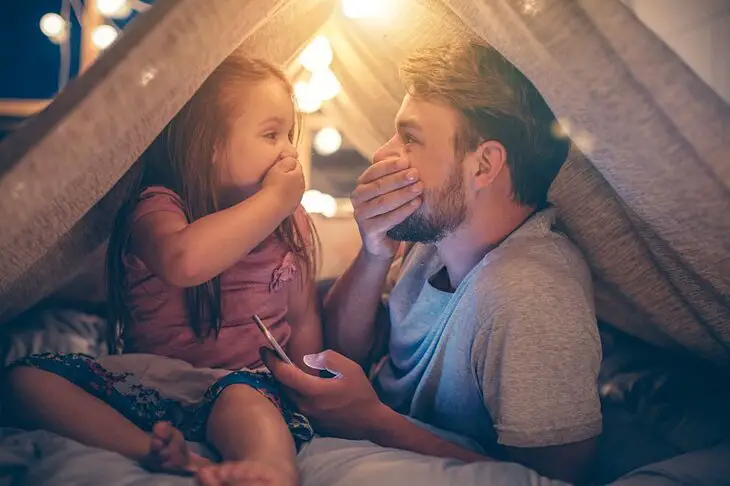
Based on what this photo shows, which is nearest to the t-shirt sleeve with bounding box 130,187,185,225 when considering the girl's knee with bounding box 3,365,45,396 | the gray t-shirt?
the girl's knee with bounding box 3,365,45,396

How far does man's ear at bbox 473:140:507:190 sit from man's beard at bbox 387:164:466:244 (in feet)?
0.11

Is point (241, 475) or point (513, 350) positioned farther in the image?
point (513, 350)

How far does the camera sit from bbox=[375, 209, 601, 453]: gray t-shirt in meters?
0.78

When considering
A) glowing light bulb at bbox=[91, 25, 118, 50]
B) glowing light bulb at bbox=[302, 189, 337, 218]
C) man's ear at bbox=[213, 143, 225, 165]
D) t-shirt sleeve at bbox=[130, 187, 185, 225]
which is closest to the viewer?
t-shirt sleeve at bbox=[130, 187, 185, 225]

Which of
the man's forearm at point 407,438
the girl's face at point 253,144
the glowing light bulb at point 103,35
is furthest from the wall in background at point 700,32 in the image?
the glowing light bulb at point 103,35

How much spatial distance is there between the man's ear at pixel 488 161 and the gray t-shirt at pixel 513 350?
0.10m

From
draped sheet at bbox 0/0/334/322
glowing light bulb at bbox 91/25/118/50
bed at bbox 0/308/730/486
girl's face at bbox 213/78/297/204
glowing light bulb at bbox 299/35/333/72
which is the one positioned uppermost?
glowing light bulb at bbox 91/25/118/50

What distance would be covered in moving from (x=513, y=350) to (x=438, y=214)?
10.6 inches

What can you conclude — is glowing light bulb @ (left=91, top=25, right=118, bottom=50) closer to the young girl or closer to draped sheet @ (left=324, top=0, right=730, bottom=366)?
the young girl

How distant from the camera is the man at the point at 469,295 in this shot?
2.58 feet

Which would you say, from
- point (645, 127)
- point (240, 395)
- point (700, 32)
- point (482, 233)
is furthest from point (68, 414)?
point (700, 32)

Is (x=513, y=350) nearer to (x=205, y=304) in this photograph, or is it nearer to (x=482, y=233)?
(x=482, y=233)

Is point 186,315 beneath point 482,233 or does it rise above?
above

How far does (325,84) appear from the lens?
1565mm
